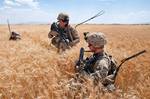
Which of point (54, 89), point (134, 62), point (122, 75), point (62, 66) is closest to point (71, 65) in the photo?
point (62, 66)

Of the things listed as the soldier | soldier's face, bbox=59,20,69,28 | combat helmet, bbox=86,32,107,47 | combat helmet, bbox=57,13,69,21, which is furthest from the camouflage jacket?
combat helmet, bbox=86,32,107,47

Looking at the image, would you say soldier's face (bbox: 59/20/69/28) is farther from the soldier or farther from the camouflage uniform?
the camouflage uniform

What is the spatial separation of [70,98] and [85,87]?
23cm

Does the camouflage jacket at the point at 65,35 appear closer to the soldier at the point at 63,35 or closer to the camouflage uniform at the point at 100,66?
the soldier at the point at 63,35

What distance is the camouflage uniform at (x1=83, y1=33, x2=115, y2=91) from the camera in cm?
435

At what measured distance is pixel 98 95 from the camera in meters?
3.74

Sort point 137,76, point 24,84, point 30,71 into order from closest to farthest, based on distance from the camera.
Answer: point 24,84
point 30,71
point 137,76

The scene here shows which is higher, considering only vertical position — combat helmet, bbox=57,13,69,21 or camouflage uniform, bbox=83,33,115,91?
combat helmet, bbox=57,13,69,21

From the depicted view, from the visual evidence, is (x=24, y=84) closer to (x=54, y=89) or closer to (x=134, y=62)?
(x=54, y=89)

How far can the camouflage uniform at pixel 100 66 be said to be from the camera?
435 centimetres

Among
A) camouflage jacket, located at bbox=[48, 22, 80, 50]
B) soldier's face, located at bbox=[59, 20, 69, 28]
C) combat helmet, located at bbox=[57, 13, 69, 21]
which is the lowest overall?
camouflage jacket, located at bbox=[48, 22, 80, 50]

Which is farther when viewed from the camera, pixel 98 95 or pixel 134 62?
pixel 134 62

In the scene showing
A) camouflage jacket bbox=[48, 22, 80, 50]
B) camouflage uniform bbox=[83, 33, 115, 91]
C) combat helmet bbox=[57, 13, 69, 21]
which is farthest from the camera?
camouflage jacket bbox=[48, 22, 80, 50]

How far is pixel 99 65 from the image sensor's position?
4.41m
